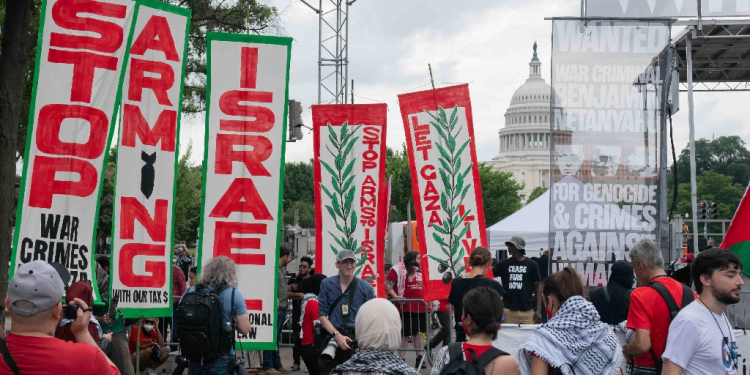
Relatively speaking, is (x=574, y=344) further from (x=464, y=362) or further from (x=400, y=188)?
(x=400, y=188)

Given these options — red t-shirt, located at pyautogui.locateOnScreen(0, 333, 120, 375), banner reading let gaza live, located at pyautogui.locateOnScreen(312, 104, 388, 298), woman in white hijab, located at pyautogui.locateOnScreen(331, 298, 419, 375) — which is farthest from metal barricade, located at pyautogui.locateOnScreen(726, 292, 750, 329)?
red t-shirt, located at pyautogui.locateOnScreen(0, 333, 120, 375)

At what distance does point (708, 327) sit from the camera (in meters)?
4.45

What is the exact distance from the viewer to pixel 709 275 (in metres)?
4.56

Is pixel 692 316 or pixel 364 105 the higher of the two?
pixel 364 105

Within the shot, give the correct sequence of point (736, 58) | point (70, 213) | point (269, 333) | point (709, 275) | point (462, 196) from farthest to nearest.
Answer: point (736, 58) < point (462, 196) < point (269, 333) < point (70, 213) < point (709, 275)

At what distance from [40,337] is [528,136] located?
151 metres

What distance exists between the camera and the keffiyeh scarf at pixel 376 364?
4.18 m

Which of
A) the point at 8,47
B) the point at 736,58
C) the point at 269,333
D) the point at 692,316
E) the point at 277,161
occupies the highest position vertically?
the point at 736,58

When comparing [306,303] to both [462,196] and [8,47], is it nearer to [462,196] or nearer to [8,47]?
[462,196]

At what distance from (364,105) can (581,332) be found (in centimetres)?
808

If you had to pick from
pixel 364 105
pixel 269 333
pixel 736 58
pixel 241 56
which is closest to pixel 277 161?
pixel 241 56

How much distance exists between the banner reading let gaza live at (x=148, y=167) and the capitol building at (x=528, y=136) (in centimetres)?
14108

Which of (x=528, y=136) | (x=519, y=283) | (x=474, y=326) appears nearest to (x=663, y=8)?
(x=519, y=283)

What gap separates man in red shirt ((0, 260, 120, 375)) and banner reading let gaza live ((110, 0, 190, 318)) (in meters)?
4.46
